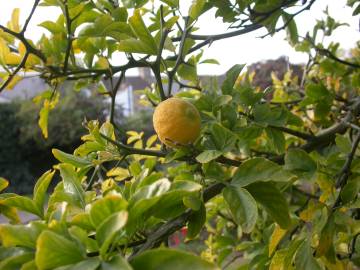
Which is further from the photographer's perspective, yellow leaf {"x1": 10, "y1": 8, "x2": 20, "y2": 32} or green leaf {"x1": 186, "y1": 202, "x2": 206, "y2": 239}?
yellow leaf {"x1": 10, "y1": 8, "x2": 20, "y2": 32}

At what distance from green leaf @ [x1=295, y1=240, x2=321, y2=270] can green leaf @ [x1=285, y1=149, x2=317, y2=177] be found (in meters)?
0.13

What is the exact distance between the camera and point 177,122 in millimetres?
614

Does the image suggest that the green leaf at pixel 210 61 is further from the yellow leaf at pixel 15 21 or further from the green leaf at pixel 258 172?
the green leaf at pixel 258 172

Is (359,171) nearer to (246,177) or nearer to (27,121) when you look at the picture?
(246,177)

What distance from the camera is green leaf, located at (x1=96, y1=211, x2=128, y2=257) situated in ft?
1.13

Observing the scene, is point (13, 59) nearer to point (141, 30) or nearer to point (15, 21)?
point (15, 21)

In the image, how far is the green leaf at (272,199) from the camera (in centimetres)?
61

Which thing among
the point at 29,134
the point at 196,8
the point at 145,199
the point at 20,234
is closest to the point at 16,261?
the point at 20,234

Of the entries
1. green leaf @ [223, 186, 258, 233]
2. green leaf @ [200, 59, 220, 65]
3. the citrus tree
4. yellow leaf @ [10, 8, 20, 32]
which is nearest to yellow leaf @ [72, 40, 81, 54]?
the citrus tree

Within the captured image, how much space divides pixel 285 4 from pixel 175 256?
0.87 meters

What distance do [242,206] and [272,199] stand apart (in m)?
0.08

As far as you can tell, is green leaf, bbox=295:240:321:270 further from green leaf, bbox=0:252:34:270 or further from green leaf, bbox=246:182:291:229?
green leaf, bbox=0:252:34:270

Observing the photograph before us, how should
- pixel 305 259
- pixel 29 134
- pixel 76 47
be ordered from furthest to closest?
1. pixel 29 134
2. pixel 76 47
3. pixel 305 259

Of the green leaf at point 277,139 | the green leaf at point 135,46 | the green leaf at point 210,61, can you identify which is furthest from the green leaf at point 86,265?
the green leaf at point 210,61
